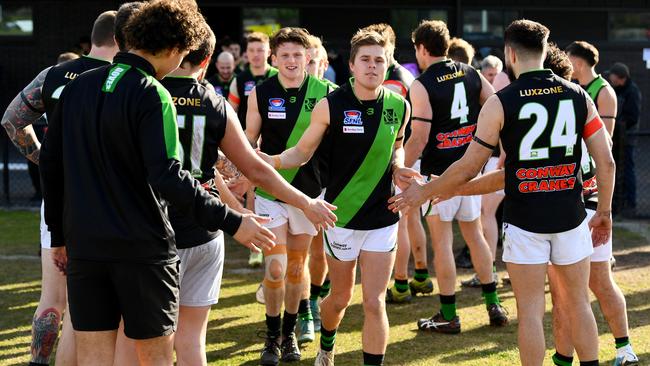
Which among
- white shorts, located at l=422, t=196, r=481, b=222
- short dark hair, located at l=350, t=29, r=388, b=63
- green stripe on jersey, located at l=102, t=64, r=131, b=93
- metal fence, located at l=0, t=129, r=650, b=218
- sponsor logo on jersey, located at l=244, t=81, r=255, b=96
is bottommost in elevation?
metal fence, located at l=0, t=129, r=650, b=218

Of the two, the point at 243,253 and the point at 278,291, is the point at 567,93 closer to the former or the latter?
the point at 278,291

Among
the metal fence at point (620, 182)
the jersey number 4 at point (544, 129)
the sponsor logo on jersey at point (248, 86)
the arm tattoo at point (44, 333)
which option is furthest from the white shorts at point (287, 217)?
the metal fence at point (620, 182)

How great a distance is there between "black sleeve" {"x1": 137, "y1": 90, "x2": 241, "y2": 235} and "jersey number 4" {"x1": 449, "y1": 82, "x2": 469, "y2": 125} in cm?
387

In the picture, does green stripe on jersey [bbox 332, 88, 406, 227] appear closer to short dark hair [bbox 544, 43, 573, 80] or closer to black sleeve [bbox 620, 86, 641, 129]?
short dark hair [bbox 544, 43, 573, 80]

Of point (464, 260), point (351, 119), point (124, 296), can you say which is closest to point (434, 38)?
point (351, 119)

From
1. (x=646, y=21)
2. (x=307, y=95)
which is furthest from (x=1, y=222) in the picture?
(x=646, y=21)

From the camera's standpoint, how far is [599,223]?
5770 mm

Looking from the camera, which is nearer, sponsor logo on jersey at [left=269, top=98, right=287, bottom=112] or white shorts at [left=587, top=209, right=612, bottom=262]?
white shorts at [left=587, top=209, right=612, bottom=262]

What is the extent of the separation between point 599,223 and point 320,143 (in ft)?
5.84

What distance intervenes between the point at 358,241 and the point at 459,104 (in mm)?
2023

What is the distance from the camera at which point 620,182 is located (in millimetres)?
12281

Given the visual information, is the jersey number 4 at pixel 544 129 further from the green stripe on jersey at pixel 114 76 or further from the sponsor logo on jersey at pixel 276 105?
the sponsor logo on jersey at pixel 276 105

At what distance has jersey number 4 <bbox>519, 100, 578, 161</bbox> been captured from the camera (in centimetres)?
535

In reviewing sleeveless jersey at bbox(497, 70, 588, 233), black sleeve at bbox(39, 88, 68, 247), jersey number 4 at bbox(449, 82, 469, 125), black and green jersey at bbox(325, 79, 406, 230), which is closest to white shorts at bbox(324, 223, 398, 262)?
black and green jersey at bbox(325, 79, 406, 230)
